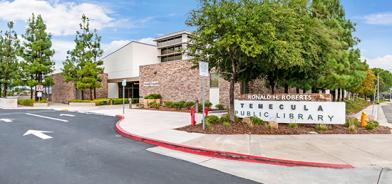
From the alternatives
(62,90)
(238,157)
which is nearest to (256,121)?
(238,157)

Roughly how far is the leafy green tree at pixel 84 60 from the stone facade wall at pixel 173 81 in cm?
739

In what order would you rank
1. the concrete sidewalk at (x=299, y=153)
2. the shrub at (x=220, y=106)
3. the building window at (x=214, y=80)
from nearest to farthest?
the concrete sidewalk at (x=299, y=153)
the shrub at (x=220, y=106)
the building window at (x=214, y=80)

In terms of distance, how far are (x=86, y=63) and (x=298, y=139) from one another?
29.5 m

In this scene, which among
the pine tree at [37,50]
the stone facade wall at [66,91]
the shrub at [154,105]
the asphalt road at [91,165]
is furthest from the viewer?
the stone facade wall at [66,91]

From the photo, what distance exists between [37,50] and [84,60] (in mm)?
6697

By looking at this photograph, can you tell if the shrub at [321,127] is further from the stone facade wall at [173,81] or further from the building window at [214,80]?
the stone facade wall at [173,81]

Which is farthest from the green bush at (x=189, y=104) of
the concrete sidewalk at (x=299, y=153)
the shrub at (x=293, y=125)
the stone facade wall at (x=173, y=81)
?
the shrub at (x=293, y=125)

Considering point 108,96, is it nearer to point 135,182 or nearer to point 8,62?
point 8,62

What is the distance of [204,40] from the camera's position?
10.8 m

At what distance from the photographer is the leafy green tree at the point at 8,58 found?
118ft

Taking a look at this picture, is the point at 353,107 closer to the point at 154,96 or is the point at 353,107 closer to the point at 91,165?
the point at 154,96

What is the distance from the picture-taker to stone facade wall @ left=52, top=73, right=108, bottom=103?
123 feet

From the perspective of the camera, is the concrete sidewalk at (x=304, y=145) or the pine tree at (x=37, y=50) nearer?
the concrete sidewalk at (x=304, y=145)

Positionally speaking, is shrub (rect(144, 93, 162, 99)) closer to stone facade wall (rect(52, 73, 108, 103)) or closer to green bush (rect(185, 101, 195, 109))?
green bush (rect(185, 101, 195, 109))
